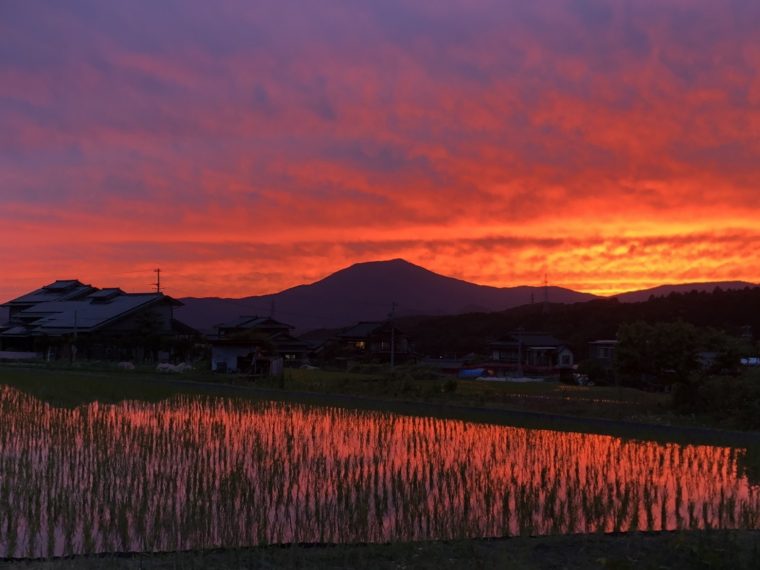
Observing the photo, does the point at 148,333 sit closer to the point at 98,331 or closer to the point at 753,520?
the point at 98,331

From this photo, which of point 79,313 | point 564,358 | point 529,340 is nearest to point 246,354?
Result: point 79,313

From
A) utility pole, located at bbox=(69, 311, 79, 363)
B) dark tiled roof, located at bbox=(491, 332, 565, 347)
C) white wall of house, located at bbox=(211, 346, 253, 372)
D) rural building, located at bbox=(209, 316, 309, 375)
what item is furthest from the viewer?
dark tiled roof, located at bbox=(491, 332, 565, 347)

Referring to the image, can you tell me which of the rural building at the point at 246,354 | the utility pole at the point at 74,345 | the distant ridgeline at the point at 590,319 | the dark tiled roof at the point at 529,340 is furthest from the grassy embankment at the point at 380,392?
the distant ridgeline at the point at 590,319

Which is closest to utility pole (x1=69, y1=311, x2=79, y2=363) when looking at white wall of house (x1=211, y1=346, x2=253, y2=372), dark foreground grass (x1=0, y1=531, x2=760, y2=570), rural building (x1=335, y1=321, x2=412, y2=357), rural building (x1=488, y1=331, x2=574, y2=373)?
white wall of house (x1=211, y1=346, x2=253, y2=372)

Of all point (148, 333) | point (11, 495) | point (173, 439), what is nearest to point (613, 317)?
point (148, 333)

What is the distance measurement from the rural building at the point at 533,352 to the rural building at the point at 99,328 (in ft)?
76.9

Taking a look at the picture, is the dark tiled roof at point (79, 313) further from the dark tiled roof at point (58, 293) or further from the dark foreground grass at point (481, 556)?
the dark foreground grass at point (481, 556)

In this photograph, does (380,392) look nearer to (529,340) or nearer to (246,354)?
(246,354)

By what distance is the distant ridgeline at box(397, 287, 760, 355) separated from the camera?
59.5 m

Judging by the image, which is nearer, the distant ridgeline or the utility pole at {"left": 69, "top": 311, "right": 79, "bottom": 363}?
the utility pole at {"left": 69, "top": 311, "right": 79, "bottom": 363}

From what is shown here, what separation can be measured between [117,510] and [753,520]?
24.0 feet

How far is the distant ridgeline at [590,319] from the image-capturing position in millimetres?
59469

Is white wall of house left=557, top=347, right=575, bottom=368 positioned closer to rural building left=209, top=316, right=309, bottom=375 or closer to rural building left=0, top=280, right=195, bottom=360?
rural building left=209, top=316, right=309, bottom=375

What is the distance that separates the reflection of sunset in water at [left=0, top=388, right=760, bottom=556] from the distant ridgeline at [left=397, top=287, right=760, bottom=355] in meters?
37.6
